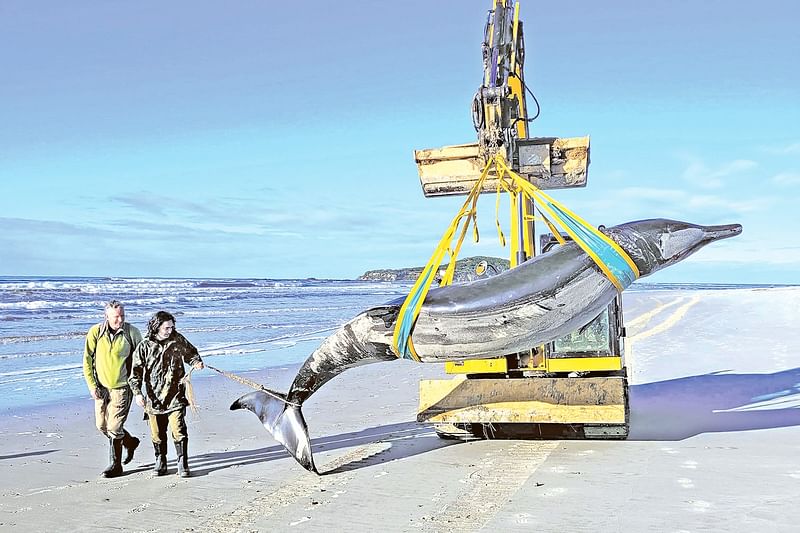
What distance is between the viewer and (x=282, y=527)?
5793mm

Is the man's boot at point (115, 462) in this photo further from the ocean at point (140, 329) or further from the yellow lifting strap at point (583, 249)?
the ocean at point (140, 329)

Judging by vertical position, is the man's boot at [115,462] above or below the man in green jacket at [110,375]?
below

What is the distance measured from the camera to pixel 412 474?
7.30m

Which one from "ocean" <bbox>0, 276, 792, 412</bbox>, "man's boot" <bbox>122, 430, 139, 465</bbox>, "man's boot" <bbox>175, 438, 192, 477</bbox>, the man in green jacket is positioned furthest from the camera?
"ocean" <bbox>0, 276, 792, 412</bbox>

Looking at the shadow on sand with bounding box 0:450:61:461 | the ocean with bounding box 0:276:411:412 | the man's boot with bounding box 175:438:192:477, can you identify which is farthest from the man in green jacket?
the ocean with bounding box 0:276:411:412

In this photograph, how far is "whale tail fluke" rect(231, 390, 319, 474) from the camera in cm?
707

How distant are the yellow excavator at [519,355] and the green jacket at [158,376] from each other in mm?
2495

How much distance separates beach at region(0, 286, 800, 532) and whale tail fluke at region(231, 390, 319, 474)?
268 mm

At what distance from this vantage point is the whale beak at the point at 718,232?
600cm

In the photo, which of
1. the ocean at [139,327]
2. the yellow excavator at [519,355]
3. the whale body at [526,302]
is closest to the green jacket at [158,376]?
the whale body at [526,302]

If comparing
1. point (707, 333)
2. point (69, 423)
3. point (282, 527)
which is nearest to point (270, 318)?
point (707, 333)

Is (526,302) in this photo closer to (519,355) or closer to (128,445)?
(519,355)

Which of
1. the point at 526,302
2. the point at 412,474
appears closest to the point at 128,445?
the point at 412,474

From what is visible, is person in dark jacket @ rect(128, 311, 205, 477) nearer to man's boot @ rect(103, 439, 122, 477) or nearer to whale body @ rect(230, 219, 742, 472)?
man's boot @ rect(103, 439, 122, 477)
